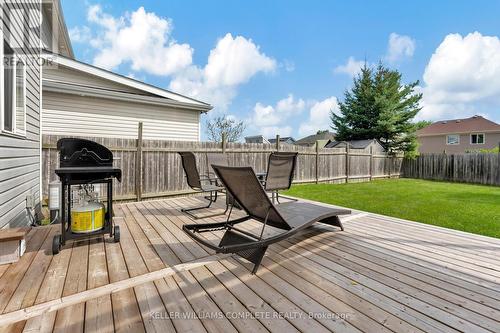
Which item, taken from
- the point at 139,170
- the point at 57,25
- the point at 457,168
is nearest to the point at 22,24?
the point at 139,170

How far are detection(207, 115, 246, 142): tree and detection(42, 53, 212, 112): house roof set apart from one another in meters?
14.6

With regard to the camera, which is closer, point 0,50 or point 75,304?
point 75,304

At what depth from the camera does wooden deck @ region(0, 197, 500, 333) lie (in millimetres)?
1632

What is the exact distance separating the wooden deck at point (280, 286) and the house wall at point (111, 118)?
15.7 feet

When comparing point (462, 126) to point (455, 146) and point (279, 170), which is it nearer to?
point (455, 146)

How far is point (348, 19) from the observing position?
11828 mm

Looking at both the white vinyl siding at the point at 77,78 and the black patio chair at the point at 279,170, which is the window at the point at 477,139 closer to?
the black patio chair at the point at 279,170

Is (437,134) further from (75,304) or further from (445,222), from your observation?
(75,304)

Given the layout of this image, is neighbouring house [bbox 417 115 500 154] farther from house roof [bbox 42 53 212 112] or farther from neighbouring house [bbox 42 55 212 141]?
neighbouring house [bbox 42 55 212 141]

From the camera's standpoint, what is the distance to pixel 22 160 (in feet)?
12.3

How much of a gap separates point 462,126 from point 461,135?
3.40 ft

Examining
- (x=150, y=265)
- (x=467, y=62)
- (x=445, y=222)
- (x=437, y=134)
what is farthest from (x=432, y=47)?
(x=150, y=265)

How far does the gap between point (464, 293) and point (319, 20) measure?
1216cm

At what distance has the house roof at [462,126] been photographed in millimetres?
22405
